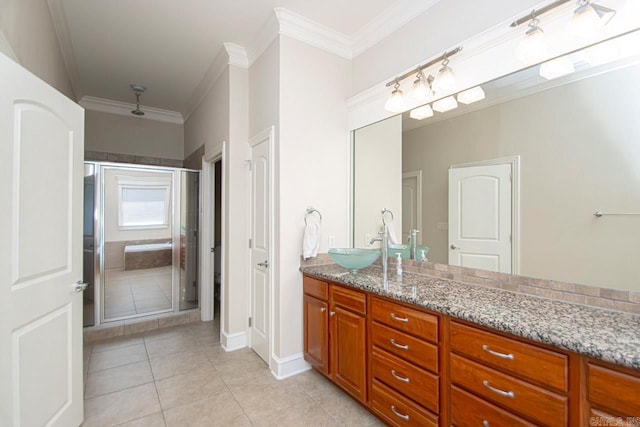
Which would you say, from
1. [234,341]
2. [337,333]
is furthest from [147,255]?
[337,333]

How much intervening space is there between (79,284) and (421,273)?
2.25 meters

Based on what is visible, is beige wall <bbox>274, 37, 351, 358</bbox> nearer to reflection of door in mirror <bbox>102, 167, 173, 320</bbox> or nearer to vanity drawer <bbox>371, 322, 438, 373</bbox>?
vanity drawer <bbox>371, 322, 438, 373</bbox>

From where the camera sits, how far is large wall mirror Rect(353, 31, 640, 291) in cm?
135

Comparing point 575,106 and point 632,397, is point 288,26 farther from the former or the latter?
point 632,397

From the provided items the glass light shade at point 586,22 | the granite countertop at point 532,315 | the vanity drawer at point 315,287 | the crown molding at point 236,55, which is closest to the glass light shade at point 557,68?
the glass light shade at point 586,22

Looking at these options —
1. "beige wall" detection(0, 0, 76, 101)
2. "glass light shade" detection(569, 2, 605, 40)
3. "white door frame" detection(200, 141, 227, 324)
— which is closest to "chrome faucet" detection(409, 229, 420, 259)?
"glass light shade" detection(569, 2, 605, 40)

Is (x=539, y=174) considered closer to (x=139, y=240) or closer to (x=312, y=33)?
(x=312, y=33)

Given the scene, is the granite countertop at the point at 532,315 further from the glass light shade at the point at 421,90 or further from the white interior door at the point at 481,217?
the glass light shade at the point at 421,90

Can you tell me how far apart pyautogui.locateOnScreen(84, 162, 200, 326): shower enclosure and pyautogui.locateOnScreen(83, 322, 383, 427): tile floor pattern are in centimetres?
63

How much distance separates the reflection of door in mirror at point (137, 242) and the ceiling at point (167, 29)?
1.13m

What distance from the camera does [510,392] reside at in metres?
1.19

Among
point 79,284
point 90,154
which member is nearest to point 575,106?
point 79,284

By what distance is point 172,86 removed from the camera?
369 cm

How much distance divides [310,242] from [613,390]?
1796 mm
